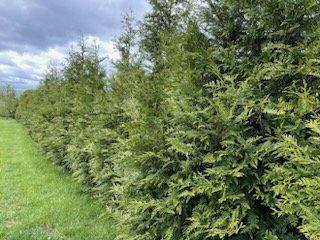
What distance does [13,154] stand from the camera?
52.9 feet

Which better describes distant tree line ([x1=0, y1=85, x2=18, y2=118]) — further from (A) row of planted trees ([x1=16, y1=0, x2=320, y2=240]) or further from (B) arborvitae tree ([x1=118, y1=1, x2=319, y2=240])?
(B) arborvitae tree ([x1=118, y1=1, x2=319, y2=240])

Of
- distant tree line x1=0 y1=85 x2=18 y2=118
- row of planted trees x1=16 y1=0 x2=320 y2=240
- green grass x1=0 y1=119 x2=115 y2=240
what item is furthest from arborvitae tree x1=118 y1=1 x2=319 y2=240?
distant tree line x1=0 y1=85 x2=18 y2=118

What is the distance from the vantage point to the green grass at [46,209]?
6355 mm

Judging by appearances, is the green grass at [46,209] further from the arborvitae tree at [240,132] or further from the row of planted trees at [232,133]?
the arborvitae tree at [240,132]

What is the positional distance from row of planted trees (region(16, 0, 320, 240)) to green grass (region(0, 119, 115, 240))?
1.81m

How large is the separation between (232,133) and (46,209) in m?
5.21

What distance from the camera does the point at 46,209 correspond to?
7.61 m

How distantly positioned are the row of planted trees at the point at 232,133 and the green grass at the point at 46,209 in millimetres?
1815

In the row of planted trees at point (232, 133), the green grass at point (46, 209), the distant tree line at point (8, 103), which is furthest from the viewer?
the distant tree line at point (8, 103)

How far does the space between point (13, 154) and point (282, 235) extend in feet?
48.1

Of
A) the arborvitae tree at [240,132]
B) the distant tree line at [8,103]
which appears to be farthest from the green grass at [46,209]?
the distant tree line at [8,103]

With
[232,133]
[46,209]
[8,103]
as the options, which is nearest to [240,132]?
[232,133]

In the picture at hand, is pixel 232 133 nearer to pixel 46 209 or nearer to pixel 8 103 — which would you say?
pixel 46 209

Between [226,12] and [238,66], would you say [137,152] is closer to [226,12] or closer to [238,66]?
[238,66]
